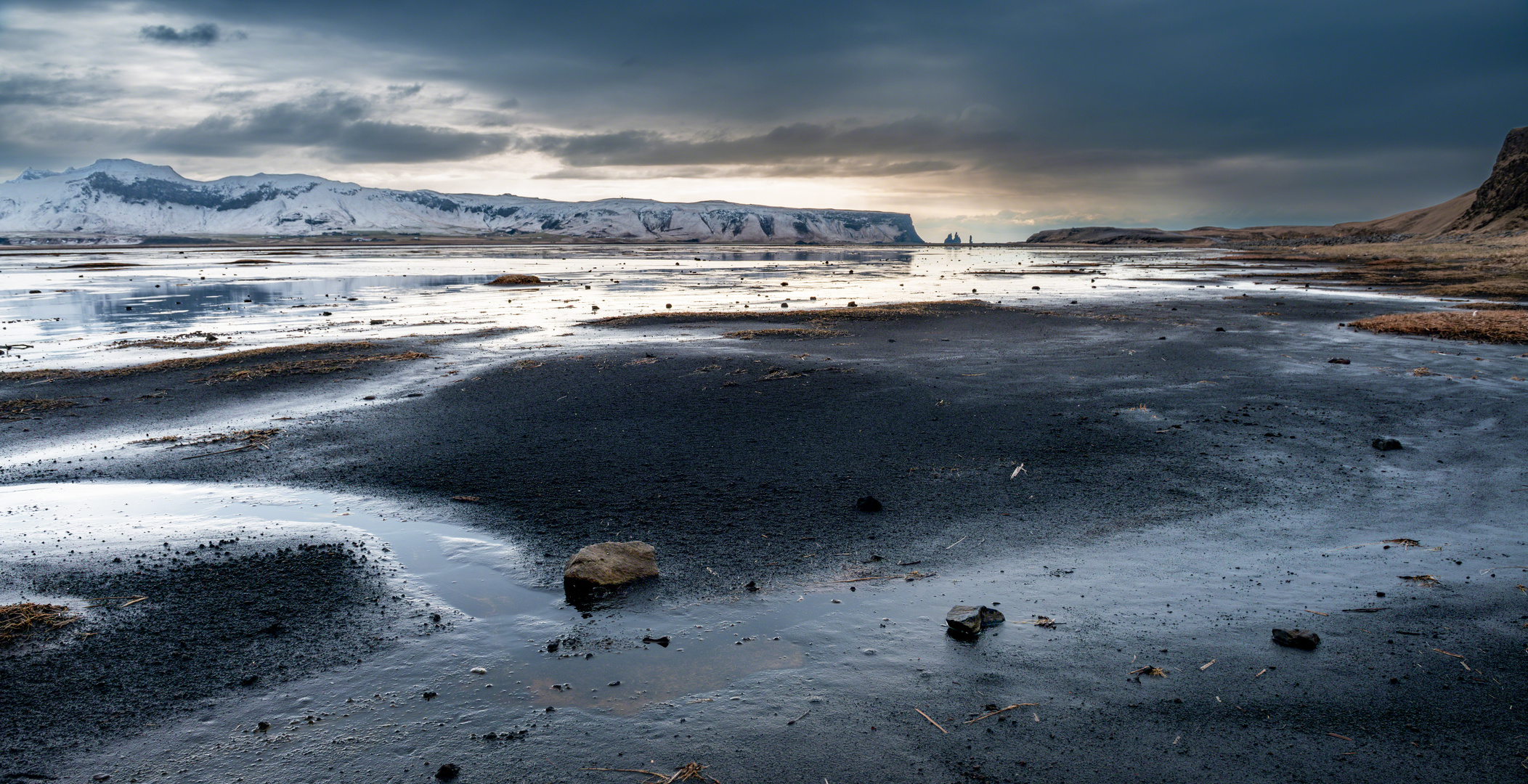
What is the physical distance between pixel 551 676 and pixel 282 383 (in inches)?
513

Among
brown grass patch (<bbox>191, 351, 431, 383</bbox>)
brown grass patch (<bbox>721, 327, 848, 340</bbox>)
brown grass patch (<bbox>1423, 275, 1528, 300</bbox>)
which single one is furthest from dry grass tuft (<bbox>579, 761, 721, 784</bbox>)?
brown grass patch (<bbox>1423, 275, 1528, 300</bbox>)

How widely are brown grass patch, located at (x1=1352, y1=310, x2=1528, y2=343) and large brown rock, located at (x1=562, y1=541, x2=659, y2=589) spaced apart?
72.5 feet

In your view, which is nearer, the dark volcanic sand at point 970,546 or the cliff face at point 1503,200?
the dark volcanic sand at point 970,546

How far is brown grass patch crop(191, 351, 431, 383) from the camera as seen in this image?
1552cm

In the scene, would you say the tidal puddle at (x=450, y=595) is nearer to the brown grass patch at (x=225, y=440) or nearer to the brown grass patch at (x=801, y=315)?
the brown grass patch at (x=225, y=440)

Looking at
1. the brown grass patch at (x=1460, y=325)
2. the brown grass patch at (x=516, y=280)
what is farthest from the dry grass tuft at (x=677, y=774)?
A: the brown grass patch at (x=516, y=280)

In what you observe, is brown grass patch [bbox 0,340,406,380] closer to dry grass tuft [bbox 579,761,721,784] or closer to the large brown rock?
the large brown rock

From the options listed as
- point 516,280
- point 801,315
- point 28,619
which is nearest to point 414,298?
point 516,280

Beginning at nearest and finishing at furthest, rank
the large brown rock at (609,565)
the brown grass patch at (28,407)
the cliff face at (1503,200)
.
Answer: the large brown rock at (609,565), the brown grass patch at (28,407), the cliff face at (1503,200)

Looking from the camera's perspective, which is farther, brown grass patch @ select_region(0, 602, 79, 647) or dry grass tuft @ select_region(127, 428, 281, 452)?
dry grass tuft @ select_region(127, 428, 281, 452)

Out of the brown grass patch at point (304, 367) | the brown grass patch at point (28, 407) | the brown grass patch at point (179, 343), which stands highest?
the brown grass patch at point (179, 343)

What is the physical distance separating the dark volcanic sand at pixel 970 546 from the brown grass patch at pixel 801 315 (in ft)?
32.5

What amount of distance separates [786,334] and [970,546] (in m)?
15.1

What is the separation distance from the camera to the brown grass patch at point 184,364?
1569 centimetres
